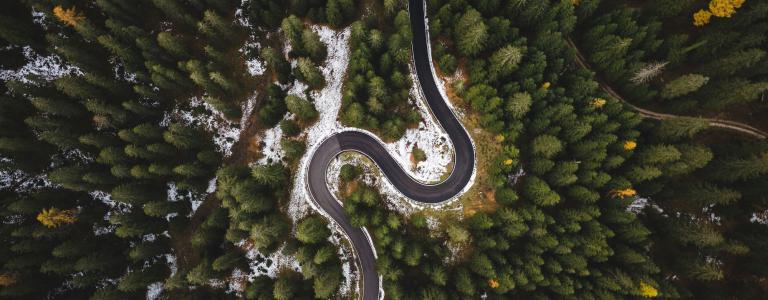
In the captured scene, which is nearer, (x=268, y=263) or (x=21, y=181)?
(x=21, y=181)

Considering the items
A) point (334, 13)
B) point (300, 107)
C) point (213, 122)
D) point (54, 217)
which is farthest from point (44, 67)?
point (334, 13)

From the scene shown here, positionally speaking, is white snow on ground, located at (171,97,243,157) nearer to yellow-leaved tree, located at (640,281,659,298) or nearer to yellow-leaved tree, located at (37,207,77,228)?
yellow-leaved tree, located at (37,207,77,228)

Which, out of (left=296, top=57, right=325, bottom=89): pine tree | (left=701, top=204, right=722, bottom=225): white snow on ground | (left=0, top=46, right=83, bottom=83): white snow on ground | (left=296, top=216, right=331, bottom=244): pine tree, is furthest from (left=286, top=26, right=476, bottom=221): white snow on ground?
(left=0, top=46, right=83, bottom=83): white snow on ground

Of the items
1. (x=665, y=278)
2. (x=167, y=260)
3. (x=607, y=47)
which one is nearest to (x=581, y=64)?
(x=607, y=47)

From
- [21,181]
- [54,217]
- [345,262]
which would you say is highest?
[21,181]

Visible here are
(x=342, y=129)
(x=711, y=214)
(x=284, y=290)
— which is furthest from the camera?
(x=342, y=129)

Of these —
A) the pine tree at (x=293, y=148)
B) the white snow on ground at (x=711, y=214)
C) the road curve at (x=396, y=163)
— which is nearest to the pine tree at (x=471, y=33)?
the road curve at (x=396, y=163)

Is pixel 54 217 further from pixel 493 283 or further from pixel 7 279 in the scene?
pixel 493 283
